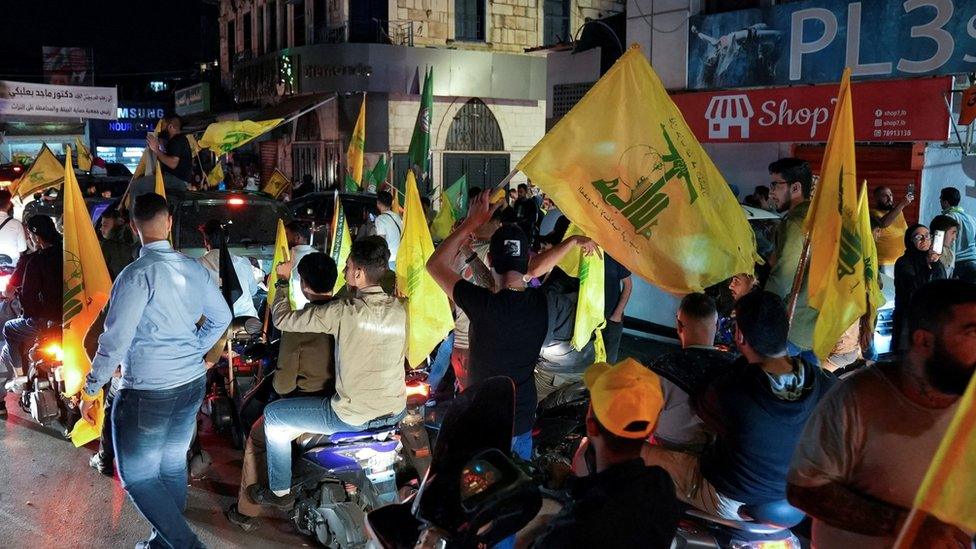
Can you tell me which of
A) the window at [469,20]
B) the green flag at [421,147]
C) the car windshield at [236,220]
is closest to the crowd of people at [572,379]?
the car windshield at [236,220]

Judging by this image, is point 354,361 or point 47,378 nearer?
point 354,361

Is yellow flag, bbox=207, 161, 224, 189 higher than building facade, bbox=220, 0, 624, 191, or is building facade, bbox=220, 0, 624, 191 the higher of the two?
building facade, bbox=220, 0, 624, 191

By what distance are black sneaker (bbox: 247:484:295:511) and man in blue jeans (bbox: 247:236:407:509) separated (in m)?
0.10

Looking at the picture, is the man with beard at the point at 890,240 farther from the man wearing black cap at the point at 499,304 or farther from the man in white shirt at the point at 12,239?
the man in white shirt at the point at 12,239

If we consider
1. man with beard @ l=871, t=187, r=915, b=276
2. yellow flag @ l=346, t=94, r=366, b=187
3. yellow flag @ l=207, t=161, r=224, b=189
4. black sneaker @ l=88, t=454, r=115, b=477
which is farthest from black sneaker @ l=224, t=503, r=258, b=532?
yellow flag @ l=207, t=161, r=224, b=189

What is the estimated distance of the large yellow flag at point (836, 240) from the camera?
4.89 m

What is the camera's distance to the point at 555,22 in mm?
28625

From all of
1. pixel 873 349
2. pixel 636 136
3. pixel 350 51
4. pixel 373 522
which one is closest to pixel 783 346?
pixel 636 136

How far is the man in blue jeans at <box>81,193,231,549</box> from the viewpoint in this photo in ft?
14.6

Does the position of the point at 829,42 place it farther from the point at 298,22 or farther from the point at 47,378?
the point at 298,22

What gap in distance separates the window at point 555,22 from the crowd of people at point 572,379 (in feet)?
72.9

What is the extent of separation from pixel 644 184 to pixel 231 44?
115 ft

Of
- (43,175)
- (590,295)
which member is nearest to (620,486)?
(590,295)

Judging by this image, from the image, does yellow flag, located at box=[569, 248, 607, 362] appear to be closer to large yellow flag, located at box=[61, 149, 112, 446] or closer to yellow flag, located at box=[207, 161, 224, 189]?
large yellow flag, located at box=[61, 149, 112, 446]
